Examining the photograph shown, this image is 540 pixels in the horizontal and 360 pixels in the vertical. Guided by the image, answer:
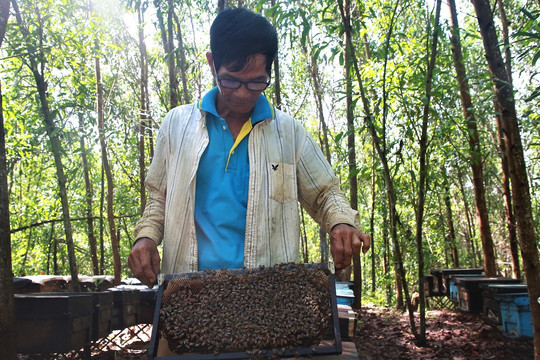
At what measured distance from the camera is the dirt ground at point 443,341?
568 cm

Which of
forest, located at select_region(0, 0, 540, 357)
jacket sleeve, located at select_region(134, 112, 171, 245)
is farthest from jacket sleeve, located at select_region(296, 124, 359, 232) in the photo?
forest, located at select_region(0, 0, 540, 357)

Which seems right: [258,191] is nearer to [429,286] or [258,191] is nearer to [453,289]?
[453,289]

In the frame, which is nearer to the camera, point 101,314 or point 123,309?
point 101,314

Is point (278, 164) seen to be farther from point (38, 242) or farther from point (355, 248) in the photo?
point (38, 242)

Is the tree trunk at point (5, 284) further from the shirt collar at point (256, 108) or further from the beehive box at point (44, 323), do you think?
the shirt collar at point (256, 108)

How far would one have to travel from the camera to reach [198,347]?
1739mm

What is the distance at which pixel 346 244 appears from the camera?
1938mm

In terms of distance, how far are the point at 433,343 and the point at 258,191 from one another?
5.11 meters

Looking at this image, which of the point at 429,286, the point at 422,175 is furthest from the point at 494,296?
the point at 429,286

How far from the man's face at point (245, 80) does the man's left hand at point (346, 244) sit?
2.45 feet

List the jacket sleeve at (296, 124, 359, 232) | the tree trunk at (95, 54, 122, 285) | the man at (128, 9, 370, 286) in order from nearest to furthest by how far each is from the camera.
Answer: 1. the man at (128, 9, 370, 286)
2. the jacket sleeve at (296, 124, 359, 232)
3. the tree trunk at (95, 54, 122, 285)

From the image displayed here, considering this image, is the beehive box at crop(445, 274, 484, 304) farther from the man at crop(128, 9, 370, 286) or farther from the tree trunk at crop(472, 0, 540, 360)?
the man at crop(128, 9, 370, 286)

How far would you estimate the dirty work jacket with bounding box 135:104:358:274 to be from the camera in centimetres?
203

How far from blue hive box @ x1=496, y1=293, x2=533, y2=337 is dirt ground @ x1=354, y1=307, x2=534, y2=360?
0.49 feet
